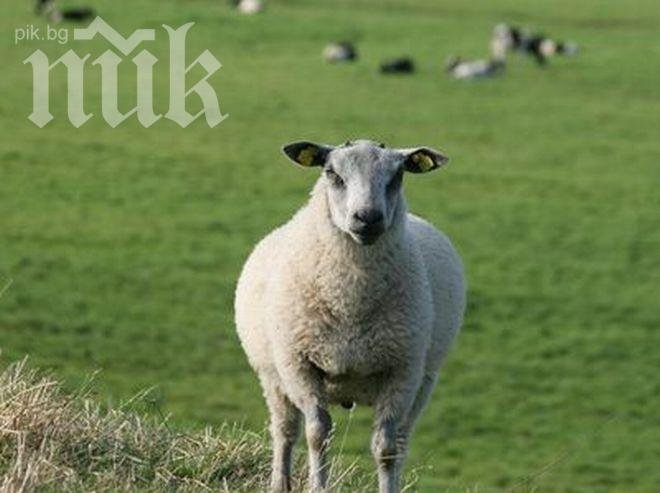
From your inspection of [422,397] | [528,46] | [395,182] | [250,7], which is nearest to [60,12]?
[250,7]

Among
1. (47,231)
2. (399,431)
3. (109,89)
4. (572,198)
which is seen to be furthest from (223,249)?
(399,431)

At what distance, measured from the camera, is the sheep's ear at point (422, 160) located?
6.54 metres

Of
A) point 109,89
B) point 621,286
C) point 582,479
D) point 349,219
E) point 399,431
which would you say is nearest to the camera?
point 349,219

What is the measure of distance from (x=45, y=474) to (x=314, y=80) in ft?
123

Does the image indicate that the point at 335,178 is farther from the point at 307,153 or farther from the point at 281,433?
the point at 281,433

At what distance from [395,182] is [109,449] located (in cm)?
145

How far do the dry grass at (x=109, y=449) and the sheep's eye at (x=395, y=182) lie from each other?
106cm

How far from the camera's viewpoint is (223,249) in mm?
26984

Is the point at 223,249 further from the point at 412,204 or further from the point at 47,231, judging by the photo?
the point at 412,204

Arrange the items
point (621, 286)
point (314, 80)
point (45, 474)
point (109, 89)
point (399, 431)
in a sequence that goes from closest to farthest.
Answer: point (45, 474)
point (399, 431)
point (621, 286)
point (109, 89)
point (314, 80)

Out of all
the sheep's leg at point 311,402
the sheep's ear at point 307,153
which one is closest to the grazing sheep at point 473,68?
the sheep's ear at point 307,153

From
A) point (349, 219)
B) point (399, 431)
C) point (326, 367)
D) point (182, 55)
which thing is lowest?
point (182, 55)

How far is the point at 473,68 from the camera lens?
142 ft

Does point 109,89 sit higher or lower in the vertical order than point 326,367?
lower
